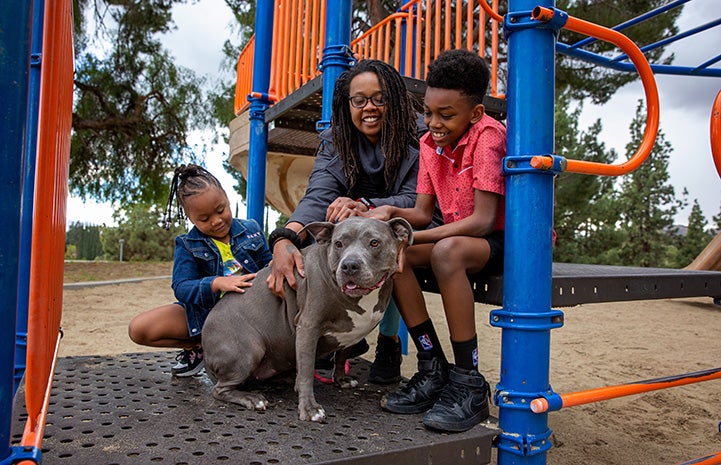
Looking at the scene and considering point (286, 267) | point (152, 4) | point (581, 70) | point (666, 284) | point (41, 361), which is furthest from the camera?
point (152, 4)

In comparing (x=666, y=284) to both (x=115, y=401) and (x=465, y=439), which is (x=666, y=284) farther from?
(x=115, y=401)

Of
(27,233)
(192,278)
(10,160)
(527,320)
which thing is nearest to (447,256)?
(527,320)

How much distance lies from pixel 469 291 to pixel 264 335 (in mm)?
885

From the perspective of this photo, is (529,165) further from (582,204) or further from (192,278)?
(582,204)

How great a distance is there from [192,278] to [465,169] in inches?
54.4

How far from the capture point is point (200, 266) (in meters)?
2.62

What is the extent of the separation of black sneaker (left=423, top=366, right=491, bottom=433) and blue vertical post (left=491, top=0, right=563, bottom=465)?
0.27 ft

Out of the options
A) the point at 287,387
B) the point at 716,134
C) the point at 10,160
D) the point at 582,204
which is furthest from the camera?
the point at 582,204

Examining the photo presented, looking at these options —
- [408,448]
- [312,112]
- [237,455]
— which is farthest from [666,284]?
[312,112]

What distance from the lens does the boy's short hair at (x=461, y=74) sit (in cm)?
216

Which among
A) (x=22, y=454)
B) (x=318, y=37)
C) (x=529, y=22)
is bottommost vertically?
(x=22, y=454)

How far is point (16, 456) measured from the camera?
3.79 ft

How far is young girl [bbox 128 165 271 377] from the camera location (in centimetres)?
247

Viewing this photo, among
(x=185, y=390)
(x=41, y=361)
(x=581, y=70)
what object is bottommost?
(x=185, y=390)
